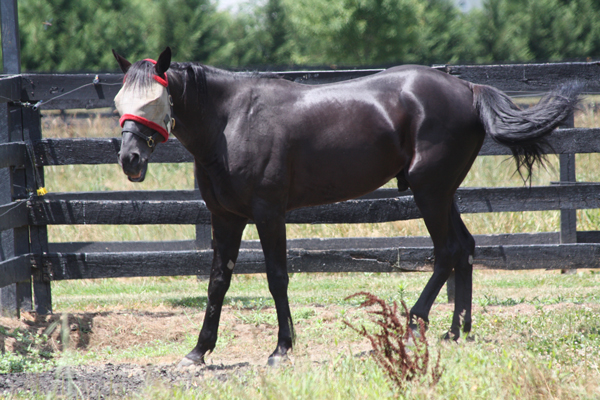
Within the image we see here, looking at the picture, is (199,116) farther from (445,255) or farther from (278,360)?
(445,255)

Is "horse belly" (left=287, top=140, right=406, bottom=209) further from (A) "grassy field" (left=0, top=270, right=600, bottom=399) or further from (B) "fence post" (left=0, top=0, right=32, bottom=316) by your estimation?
(B) "fence post" (left=0, top=0, right=32, bottom=316)

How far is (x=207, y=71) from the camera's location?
3912 millimetres

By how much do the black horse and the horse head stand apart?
0.52ft

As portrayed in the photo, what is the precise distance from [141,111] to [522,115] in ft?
8.18

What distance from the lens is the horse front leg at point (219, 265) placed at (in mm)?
3947

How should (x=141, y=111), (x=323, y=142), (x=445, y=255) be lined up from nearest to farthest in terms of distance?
(x=141, y=111) < (x=323, y=142) < (x=445, y=255)

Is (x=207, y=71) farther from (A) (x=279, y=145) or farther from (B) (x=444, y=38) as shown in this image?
(B) (x=444, y=38)

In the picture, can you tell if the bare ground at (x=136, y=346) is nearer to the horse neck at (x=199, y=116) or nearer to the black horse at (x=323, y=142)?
the black horse at (x=323, y=142)

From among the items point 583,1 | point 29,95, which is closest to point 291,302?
point 29,95

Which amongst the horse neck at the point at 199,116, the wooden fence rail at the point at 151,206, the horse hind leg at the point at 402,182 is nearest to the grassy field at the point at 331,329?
the wooden fence rail at the point at 151,206

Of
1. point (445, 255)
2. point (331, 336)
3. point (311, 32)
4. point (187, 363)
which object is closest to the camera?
point (187, 363)

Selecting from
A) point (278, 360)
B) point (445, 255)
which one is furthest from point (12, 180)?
point (445, 255)

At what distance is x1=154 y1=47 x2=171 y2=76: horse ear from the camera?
3.48 metres

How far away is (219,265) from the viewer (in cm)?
400
